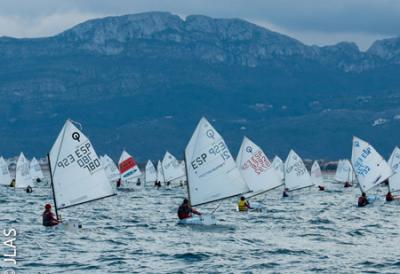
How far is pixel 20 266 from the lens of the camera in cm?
3741

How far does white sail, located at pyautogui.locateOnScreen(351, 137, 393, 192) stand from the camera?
234 feet

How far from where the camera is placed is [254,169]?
72062 millimetres

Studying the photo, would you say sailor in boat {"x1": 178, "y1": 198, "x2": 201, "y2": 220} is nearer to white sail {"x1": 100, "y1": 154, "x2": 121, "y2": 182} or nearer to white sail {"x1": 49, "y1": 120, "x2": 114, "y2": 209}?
white sail {"x1": 49, "y1": 120, "x2": 114, "y2": 209}

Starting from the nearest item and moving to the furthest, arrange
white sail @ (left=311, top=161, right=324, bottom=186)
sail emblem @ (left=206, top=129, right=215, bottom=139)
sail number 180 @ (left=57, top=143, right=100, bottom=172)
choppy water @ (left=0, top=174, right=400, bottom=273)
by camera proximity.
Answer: choppy water @ (left=0, top=174, right=400, bottom=273), sail number 180 @ (left=57, top=143, right=100, bottom=172), sail emblem @ (left=206, top=129, right=215, bottom=139), white sail @ (left=311, top=161, right=324, bottom=186)

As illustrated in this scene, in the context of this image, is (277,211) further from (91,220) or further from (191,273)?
(191,273)

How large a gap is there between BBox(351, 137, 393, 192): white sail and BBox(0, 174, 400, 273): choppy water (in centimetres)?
268

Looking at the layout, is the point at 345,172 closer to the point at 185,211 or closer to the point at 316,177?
the point at 316,177

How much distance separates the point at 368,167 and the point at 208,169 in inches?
840

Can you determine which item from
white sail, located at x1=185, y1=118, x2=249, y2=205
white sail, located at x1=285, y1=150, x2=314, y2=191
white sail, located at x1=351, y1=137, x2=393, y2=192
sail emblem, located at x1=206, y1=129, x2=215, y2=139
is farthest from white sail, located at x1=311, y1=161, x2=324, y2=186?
sail emblem, located at x1=206, y1=129, x2=215, y2=139

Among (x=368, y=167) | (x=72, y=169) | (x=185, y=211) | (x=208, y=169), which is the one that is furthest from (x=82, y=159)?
(x=368, y=167)

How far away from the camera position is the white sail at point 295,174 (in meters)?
92.9

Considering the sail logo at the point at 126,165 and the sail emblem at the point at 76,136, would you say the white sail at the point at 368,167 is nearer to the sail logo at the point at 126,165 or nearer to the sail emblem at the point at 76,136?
the sail emblem at the point at 76,136

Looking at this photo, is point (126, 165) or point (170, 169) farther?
point (170, 169)

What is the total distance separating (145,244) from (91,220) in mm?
13539
